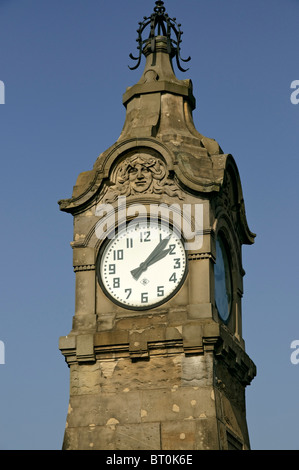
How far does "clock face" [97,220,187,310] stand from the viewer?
34938mm

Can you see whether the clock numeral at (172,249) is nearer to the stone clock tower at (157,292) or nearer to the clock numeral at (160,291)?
the stone clock tower at (157,292)

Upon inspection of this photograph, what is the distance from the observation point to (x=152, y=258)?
3519 centimetres

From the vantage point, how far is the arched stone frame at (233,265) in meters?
36.3

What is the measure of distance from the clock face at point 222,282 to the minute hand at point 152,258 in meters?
1.34

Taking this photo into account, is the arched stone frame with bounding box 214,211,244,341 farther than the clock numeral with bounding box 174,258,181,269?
Yes

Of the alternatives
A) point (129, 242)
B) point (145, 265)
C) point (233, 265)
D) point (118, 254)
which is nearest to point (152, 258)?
point (145, 265)

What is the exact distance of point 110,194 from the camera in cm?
3594

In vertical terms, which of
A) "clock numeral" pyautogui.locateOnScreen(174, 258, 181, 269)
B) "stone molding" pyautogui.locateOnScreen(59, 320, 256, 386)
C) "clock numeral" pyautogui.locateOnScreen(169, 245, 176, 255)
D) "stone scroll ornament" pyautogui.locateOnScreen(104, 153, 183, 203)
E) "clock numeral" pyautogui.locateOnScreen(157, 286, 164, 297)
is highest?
"stone scroll ornament" pyautogui.locateOnScreen(104, 153, 183, 203)

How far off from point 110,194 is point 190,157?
6.35 feet

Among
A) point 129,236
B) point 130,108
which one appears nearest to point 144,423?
point 129,236

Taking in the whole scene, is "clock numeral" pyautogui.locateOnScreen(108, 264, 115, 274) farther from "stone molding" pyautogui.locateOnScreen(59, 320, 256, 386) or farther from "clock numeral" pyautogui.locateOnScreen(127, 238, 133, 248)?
"stone molding" pyautogui.locateOnScreen(59, 320, 256, 386)

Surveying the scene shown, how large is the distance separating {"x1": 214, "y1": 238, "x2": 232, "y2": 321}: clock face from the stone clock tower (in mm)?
37

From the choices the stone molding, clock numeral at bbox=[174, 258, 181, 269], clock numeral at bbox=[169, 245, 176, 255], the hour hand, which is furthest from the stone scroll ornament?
the stone molding

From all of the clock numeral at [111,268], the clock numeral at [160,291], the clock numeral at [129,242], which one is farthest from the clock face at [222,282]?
the clock numeral at [111,268]
